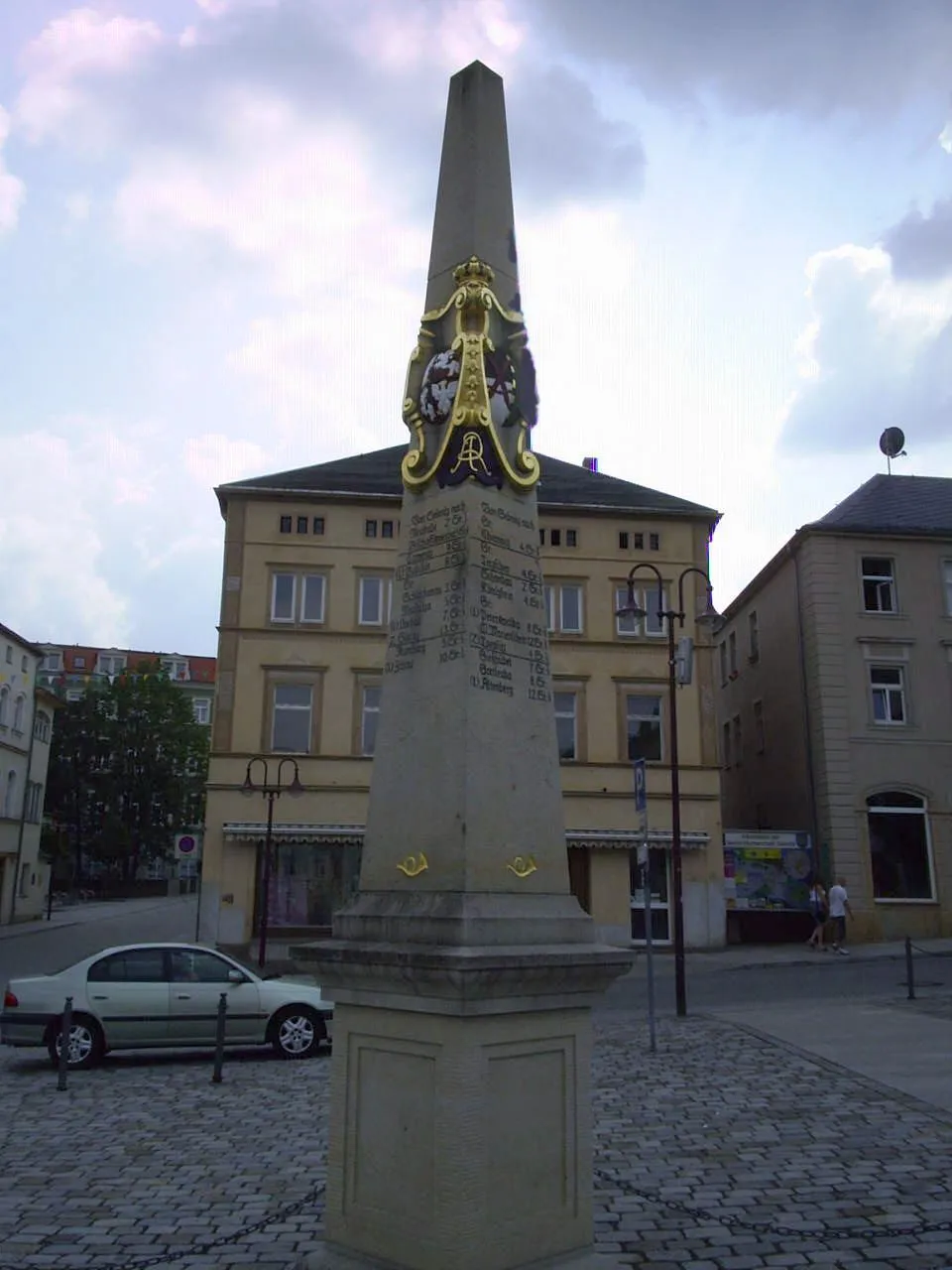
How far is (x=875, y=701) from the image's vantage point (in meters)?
32.3

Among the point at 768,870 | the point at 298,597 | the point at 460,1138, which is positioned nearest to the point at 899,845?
the point at 768,870

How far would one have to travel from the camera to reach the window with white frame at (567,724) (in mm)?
31922

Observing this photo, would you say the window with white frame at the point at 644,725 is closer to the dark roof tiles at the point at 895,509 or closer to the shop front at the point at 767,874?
the shop front at the point at 767,874

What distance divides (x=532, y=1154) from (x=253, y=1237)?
2.07 m

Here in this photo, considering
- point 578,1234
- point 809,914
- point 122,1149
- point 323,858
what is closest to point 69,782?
point 323,858

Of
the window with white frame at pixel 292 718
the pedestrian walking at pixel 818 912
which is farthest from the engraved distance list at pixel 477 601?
the window with white frame at pixel 292 718

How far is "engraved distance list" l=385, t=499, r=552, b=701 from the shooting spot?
625 cm

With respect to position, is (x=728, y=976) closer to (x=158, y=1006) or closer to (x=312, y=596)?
(x=158, y=1006)

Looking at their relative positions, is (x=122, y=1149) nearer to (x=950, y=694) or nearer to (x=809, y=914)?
(x=809, y=914)

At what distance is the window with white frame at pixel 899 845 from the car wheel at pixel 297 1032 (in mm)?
21279

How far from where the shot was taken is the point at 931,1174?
7695 millimetres

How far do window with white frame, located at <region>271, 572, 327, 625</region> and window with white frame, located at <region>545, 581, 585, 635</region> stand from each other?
6604 millimetres

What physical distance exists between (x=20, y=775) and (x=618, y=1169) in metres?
43.1

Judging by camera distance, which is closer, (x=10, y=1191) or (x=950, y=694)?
(x=10, y=1191)
